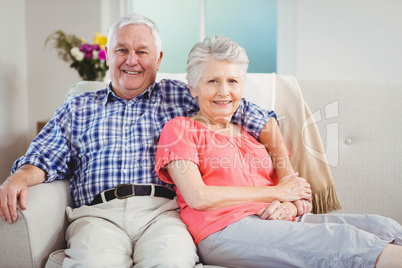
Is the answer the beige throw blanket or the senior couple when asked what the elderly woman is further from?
the beige throw blanket

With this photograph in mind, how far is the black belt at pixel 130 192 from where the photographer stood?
1508 millimetres

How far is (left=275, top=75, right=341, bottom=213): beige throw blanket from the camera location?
1.65 metres

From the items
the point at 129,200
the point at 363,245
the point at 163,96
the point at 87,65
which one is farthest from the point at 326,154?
the point at 87,65

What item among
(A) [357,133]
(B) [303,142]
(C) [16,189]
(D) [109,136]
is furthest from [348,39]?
(C) [16,189]

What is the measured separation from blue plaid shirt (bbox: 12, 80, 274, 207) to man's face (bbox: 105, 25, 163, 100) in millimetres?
45

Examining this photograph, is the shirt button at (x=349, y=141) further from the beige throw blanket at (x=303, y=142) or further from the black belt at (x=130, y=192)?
the black belt at (x=130, y=192)

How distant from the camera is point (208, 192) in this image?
1.36 metres

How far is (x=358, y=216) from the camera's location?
54.1 inches

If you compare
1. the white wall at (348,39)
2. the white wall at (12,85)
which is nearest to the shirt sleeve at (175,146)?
the white wall at (348,39)

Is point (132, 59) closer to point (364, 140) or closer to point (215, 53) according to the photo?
point (215, 53)

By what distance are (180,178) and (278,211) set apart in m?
0.35

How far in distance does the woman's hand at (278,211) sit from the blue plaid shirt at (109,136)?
322mm

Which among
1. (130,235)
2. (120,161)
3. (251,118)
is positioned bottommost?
(130,235)

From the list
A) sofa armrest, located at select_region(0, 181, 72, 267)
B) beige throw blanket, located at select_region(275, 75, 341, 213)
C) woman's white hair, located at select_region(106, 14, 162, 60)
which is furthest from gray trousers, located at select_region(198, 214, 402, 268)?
woman's white hair, located at select_region(106, 14, 162, 60)
